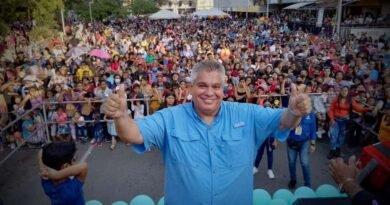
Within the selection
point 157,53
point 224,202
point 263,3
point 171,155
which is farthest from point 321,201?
point 263,3

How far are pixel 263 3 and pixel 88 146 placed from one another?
4816 centimetres

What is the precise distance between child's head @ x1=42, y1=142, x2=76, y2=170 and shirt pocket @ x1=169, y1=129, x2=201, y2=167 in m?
1.56

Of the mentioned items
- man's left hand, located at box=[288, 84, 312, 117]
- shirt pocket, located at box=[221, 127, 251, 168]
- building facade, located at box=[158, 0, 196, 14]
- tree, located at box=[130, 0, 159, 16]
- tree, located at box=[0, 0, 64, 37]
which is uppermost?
building facade, located at box=[158, 0, 196, 14]

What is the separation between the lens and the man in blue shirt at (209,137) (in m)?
2.36

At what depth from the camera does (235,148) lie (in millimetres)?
2404

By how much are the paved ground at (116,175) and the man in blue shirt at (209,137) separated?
3.68 metres

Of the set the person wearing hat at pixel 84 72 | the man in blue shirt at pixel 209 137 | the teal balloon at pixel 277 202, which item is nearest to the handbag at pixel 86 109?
the person wearing hat at pixel 84 72

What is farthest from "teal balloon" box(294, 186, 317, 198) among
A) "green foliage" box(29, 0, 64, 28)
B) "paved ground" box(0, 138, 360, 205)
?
"green foliage" box(29, 0, 64, 28)

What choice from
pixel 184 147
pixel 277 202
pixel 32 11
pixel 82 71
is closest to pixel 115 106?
pixel 184 147

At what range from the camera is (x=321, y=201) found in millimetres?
3564

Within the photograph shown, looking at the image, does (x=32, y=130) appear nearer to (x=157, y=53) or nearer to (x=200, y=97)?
(x=200, y=97)

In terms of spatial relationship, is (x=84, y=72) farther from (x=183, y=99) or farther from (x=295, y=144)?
(x=295, y=144)

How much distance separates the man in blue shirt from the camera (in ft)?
7.73

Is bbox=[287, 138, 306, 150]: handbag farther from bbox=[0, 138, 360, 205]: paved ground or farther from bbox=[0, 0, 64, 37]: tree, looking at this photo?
bbox=[0, 0, 64, 37]: tree
